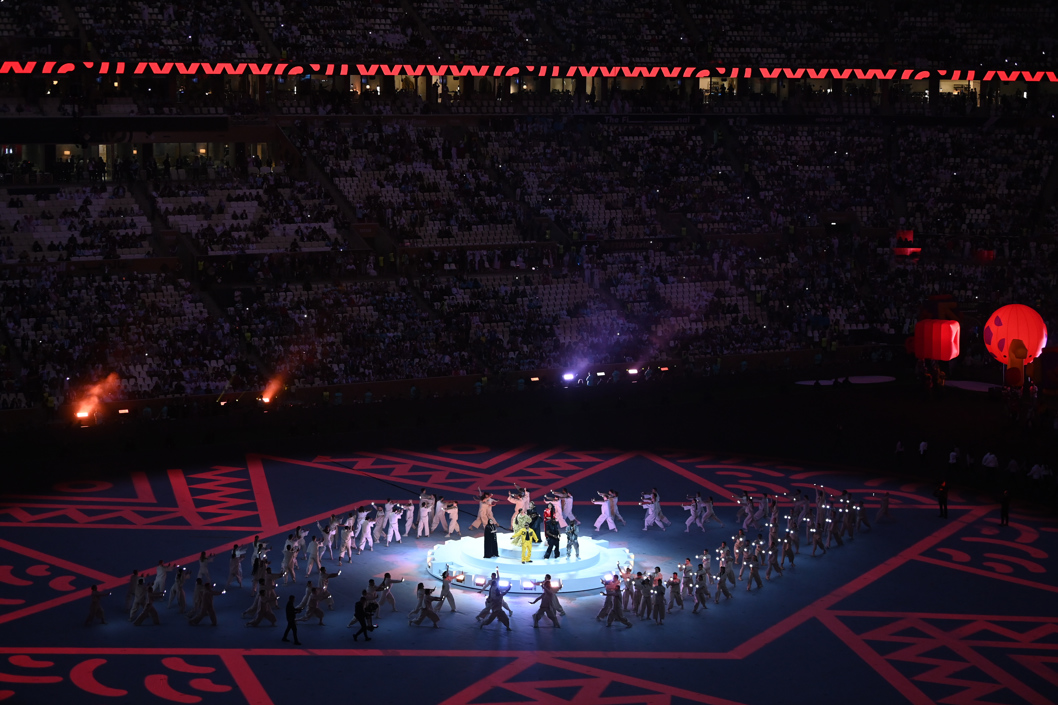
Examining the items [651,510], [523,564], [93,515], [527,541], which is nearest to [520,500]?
[527,541]

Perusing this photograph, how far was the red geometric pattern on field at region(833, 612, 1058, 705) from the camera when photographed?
73.2ft

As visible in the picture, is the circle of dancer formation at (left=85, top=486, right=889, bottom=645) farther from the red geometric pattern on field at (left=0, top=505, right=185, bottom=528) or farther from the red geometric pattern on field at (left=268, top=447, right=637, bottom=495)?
the red geometric pattern on field at (left=0, top=505, right=185, bottom=528)

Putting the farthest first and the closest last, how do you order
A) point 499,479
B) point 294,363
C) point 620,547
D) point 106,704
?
point 294,363 < point 499,479 < point 620,547 < point 106,704

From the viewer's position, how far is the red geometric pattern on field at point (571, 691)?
21.6 m

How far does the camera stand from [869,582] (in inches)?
1102

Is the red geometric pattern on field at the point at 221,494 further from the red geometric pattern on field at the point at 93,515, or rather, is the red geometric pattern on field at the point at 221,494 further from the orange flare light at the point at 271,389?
the orange flare light at the point at 271,389

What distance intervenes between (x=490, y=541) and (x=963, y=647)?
9.72 meters

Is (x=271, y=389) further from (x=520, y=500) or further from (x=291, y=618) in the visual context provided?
(x=291, y=618)

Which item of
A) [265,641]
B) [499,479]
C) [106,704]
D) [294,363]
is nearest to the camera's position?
[106,704]

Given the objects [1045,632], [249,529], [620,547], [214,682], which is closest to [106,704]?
[214,682]

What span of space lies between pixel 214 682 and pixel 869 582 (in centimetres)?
1371

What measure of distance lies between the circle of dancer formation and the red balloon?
1050 cm

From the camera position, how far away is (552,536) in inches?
1102

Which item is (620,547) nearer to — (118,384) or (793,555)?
(793,555)
